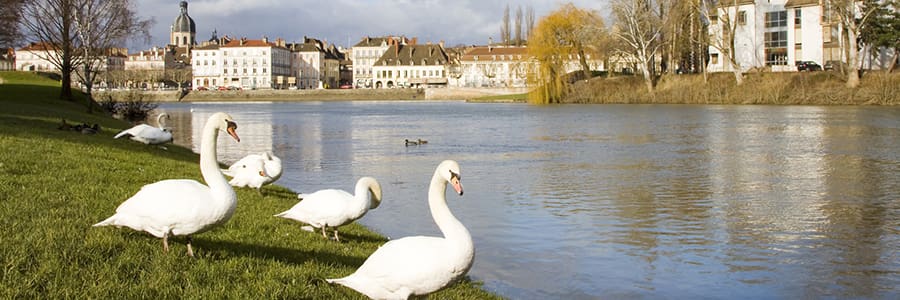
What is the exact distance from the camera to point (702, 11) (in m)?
72.7

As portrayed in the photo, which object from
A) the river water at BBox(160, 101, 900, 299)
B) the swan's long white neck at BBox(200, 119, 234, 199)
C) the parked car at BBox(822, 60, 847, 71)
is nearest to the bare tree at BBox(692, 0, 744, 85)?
the parked car at BBox(822, 60, 847, 71)

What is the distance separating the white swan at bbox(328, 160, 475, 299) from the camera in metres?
6.10

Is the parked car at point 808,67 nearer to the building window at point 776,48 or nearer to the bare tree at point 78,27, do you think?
the building window at point 776,48

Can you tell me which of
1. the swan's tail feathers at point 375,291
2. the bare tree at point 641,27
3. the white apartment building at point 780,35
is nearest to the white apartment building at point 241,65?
the white apartment building at point 780,35

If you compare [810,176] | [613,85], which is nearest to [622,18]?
[613,85]

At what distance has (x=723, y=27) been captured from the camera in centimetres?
7881

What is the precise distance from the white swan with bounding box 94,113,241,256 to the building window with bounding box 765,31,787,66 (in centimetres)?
8318

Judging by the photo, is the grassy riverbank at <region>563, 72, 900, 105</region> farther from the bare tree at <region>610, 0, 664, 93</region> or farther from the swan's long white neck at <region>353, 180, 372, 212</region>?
the swan's long white neck at <region>353, 180, 372, 212</region>

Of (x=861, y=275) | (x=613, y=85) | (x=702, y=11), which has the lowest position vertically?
(x=861, y=275)

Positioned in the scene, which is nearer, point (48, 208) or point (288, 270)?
point (288, 270)

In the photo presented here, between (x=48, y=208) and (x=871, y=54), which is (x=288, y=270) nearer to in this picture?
(x=48, y=208)

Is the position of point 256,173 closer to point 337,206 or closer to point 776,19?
point 337,206

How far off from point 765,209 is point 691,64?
75.4 meters

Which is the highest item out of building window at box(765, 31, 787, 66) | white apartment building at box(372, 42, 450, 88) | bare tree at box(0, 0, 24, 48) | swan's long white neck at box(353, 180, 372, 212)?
white apartment building at box(372, 42, 450, 88)
